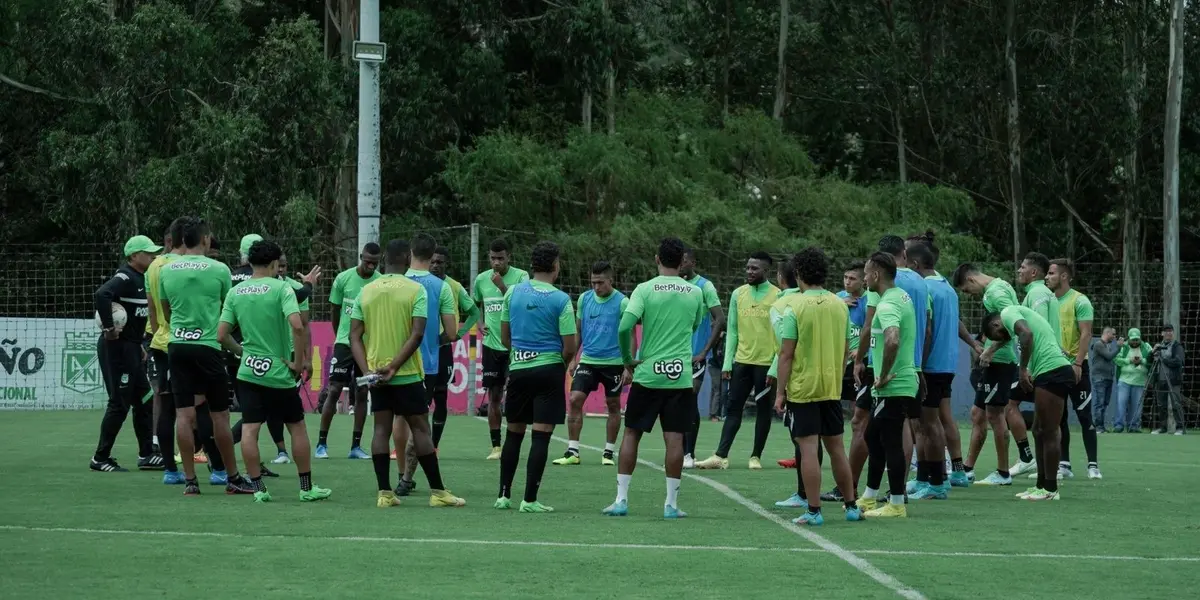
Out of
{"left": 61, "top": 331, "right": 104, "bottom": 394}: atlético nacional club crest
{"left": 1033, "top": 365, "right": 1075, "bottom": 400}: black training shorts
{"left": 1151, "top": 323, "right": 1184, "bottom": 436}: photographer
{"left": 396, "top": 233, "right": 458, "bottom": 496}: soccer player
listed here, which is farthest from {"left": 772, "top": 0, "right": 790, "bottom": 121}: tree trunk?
{"left": 1033, "top": 365, "right": 1075, "bottom": 400}: black training shorts

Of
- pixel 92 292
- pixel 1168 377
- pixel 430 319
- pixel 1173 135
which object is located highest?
pixel 1173 135

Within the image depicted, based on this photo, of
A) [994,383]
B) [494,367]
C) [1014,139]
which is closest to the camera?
[994,383]

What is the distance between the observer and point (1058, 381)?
12.4m

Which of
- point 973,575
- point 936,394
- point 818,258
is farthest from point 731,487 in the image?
point 973,575

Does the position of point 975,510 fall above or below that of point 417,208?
below

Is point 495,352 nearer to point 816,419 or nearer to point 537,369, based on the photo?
point 537,369

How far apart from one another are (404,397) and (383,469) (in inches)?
20.9

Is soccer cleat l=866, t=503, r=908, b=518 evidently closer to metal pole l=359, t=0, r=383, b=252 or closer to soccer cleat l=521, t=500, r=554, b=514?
soccer cleat l=521, t=500, r=554, b=514

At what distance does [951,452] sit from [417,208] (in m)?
28.1

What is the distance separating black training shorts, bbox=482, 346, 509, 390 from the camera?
50.8ft

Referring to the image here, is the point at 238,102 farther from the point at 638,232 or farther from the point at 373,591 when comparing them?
the point at 373,591

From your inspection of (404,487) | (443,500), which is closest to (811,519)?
(443,500)

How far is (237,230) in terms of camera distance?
32.8 metres

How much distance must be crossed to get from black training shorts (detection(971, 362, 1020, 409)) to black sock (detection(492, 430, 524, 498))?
186 inches
